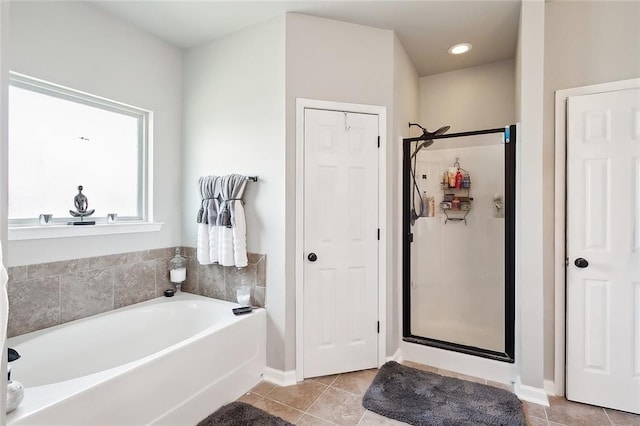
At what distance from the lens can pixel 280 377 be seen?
2.25 m

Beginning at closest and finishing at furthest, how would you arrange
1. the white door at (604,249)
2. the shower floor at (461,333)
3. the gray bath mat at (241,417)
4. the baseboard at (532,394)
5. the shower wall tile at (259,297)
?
the gray bath mat at (241,417)
the white door at (604,249)
the baseboard at (532,394)
the shower wall tile at (259,297)
the shower floor at (461,333)

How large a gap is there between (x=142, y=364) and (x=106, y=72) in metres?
2.08

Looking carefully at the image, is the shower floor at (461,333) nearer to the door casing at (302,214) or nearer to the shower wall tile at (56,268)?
the door casing at (302,214)

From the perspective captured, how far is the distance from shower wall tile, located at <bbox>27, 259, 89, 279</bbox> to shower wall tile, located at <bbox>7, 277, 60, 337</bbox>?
3 centimetres

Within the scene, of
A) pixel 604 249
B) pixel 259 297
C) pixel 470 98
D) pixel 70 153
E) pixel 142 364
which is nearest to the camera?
pixel 142 364

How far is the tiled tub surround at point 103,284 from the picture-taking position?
1.86 meters

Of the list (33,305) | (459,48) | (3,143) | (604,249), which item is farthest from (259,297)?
(459,48)

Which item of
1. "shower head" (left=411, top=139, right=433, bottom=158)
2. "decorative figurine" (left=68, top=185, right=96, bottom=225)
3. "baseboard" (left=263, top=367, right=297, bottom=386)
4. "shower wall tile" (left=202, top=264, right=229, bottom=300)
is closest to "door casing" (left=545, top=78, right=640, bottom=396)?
"shower head" (left=411, top=139, right=433, bottom=158)

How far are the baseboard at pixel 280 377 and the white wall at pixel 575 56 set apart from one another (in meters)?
1.78

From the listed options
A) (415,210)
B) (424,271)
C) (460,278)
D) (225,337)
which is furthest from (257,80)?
(460,278)

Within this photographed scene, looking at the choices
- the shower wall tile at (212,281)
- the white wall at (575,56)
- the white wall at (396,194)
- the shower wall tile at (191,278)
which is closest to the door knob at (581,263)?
the white wall at (575,56)

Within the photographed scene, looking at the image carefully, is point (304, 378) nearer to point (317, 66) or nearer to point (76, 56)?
point (317, 66)

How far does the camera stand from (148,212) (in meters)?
2.61

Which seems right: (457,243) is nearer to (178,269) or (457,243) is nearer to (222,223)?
(222,223)
